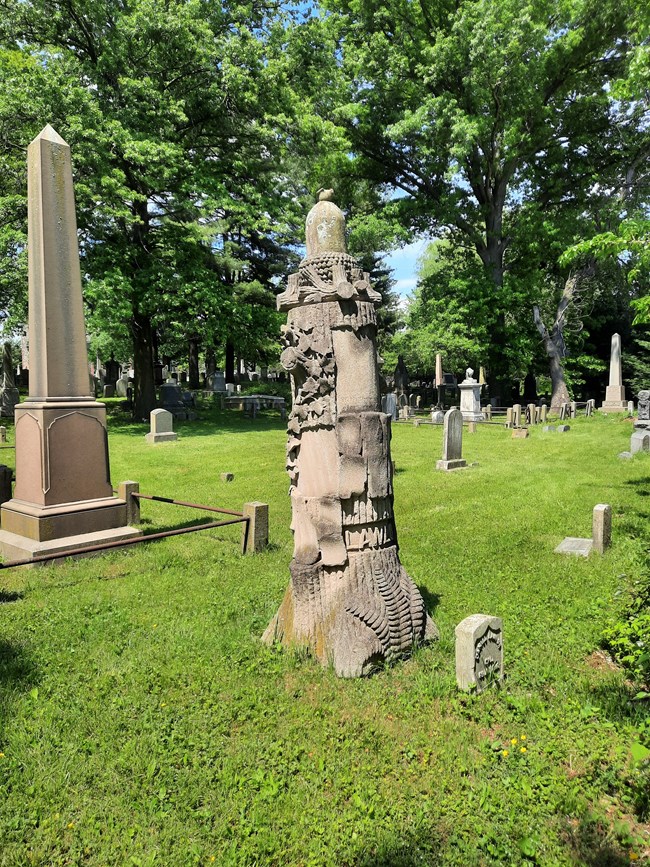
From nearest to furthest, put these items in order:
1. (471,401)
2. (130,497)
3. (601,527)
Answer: (601,527)
(130,497)
(471,401)

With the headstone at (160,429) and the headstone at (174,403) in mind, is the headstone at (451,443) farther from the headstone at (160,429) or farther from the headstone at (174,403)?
the headstone at (174,403)

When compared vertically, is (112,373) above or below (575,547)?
above

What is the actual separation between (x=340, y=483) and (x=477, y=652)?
1676mm

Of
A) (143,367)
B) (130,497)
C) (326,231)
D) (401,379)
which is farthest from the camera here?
(401,379)

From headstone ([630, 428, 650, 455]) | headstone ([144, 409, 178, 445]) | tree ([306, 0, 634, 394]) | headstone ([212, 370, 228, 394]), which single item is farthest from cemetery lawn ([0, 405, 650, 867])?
headstone ([212, 370, 228, 394])

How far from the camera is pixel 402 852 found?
9.21 ft

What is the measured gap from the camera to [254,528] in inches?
298

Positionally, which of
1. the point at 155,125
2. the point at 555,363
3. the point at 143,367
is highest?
the point at 155,125

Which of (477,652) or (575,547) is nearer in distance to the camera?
(477,652)

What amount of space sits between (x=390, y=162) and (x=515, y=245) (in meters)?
7.72

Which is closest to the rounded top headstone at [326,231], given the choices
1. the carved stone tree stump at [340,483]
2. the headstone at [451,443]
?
the carved stone tree stump at [340,483]

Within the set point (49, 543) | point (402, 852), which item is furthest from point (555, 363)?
point (402, 852)

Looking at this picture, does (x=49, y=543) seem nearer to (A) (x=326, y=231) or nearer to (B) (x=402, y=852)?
(A) (x=326, y=231)

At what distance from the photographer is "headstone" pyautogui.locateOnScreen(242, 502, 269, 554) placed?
755cm
